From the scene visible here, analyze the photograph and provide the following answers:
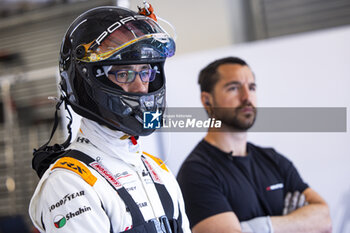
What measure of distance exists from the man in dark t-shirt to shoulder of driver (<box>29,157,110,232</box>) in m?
1.01

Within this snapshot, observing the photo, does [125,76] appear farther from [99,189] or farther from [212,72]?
[212,72]

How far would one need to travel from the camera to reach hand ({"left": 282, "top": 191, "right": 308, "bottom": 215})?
8.51ft

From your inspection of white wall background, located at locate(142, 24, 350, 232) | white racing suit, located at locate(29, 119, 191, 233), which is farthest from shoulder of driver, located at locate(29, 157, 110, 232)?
white wall background, located at locate(142, 24, 350, 232)

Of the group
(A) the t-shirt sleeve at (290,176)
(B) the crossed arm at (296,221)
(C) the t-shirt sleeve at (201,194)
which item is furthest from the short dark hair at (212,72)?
(B) the crossed arm at (296,221)

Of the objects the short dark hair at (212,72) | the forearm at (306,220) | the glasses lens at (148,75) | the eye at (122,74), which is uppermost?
the eye at (122,74)

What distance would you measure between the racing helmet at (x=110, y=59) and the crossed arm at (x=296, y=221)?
34.4 inches

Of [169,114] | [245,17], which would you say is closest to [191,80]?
[169,114]

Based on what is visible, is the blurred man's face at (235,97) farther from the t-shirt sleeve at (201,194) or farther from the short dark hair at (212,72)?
the t-shirt sleeve at (201,194)

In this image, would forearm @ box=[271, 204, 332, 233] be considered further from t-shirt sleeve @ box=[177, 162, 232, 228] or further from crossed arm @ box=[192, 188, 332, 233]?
t-shirt sleeve @ box=[177, 162, 232, 228]

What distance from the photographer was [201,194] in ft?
8.12

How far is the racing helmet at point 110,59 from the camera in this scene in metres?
1.74

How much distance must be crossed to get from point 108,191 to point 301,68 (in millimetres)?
1560

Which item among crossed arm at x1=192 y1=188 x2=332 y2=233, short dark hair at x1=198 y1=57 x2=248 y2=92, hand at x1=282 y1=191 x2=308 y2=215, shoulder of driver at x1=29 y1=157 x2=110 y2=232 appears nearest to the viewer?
shoulder of driver at x1=29 y1=157 x2=110 y2=232

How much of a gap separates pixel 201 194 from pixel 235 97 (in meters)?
0.61
